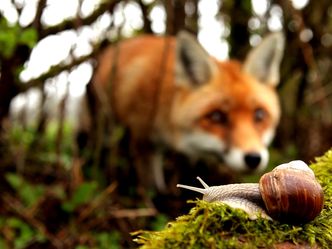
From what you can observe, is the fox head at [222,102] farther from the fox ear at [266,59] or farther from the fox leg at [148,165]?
A: the fox leg at [148,165]

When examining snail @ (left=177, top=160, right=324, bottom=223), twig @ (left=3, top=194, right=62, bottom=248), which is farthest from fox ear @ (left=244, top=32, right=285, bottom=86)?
snail @ (left=177, top=160, right=324, bottom=223)

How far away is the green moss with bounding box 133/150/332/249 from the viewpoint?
1668 millimetres

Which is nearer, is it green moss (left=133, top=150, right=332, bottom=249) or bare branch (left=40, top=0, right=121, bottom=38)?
green moss (left=133, top=150, right=332, bottom=249)

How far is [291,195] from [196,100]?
5720 millimetres

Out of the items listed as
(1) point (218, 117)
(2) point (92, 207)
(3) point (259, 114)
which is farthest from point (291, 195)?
Result: (3) point (259, 114)

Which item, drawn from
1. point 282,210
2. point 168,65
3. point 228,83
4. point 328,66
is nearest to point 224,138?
point 228,83

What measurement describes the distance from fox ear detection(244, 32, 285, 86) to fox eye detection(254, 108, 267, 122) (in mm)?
641

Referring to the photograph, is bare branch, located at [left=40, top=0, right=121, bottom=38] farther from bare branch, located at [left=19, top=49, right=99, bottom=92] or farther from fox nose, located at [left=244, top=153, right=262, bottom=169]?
fox nose, located at [left=244, top=153, right=262, bottom=169]

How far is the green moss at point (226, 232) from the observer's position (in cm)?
167

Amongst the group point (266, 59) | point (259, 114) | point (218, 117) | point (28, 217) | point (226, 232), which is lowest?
point (259, 114)

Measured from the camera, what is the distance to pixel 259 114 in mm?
7359

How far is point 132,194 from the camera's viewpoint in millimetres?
6930

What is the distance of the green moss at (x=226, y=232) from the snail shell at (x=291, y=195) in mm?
40

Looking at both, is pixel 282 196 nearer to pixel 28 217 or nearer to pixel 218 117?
pixel 28 217
